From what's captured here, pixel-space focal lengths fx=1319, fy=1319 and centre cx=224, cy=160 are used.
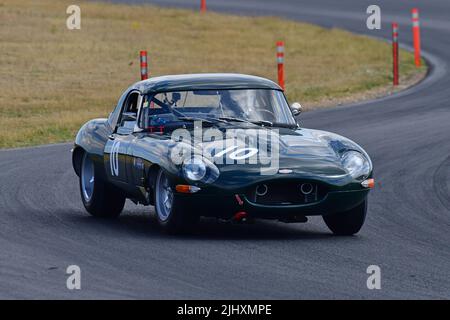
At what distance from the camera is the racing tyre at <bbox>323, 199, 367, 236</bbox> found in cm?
1116

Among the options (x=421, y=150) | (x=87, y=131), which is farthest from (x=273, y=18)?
(x=87, y=131)

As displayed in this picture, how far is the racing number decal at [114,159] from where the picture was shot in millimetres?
11992

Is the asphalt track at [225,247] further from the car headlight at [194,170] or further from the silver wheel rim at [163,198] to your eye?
the car headlight at [194,170]

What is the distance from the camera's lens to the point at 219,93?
12.0 m

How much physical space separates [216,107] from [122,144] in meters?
0.91

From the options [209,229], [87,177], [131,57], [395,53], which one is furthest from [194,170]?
[131,57]

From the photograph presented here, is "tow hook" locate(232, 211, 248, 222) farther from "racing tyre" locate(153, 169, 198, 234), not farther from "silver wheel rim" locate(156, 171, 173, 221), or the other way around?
"silver wheel rim" locate(156, 171, 173, 221)

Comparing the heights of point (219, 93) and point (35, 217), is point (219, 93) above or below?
above

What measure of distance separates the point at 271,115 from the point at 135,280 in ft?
11.7

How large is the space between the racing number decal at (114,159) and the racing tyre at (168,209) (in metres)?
0.98

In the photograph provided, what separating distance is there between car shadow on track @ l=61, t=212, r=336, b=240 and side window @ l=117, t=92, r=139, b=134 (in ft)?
2.78

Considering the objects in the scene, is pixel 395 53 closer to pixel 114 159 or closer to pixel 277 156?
pixel 114 159

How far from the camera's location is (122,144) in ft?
39.1

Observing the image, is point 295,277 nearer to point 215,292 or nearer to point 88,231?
point 215,292
